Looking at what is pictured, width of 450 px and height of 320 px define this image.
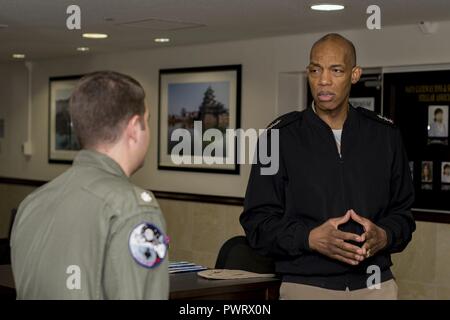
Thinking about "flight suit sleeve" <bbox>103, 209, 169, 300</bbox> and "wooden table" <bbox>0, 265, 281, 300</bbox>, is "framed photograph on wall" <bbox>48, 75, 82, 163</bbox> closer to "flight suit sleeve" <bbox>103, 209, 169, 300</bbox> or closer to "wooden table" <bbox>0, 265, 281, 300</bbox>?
"wooden table" <bbox>0, 265, 281, 300</bbox>

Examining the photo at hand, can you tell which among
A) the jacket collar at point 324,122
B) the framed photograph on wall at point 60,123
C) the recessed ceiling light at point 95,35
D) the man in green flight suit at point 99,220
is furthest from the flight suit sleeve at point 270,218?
the framed photograph on wall at point 60,123

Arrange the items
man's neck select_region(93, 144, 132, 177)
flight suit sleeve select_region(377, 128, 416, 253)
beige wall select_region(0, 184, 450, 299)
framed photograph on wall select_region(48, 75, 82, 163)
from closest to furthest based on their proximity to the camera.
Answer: man's neck select_region(93, 144, 132, 177) → flight suit sleeve select_region(377, 128, 416, 253) → beige wall select_region(0, 184, 450, 299) → framed photograph on wall select_region(48, 75, 82, 163)

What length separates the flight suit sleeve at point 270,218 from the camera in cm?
279

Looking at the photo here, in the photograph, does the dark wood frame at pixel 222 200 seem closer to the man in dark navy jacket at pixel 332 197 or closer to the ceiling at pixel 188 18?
the ceiling at pixel 188 18

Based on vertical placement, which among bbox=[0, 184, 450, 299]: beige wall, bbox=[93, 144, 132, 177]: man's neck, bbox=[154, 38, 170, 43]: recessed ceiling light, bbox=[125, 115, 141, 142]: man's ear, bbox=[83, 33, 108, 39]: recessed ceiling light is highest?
bbox=[154, 38, 170, 43]: recessed ceiling light

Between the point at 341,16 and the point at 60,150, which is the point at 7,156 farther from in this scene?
the point at 341,16

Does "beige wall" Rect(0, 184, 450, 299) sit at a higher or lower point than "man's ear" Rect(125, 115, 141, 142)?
lower

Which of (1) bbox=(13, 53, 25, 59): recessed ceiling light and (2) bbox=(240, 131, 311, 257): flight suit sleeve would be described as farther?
(1) bbox=(13, 53, 25, 59): recessed ceiling light

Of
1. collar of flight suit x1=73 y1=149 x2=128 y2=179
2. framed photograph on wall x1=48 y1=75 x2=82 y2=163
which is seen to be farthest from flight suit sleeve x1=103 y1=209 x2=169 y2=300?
framed photograph on wall x1=48 y1=75 x2=82 y2=163

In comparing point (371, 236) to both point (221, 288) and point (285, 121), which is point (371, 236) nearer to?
point (285, 121)

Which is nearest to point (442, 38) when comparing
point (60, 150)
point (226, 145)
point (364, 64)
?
point (364, 64)

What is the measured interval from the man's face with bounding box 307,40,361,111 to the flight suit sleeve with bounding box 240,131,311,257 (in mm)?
224

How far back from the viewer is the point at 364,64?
6938mm

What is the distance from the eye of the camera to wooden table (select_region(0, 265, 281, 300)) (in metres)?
3.14
